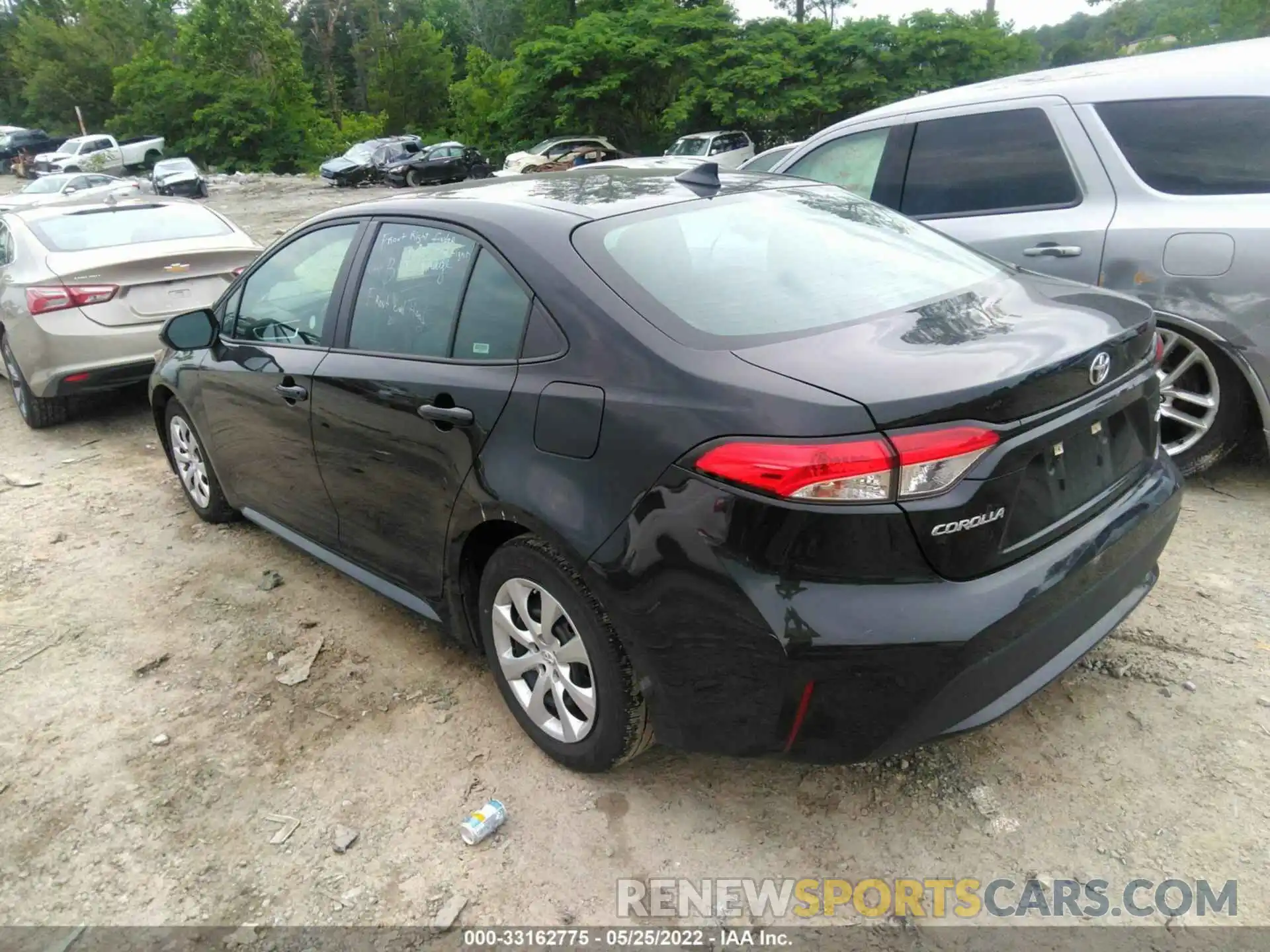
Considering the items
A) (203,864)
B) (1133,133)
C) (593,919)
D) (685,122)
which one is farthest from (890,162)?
(685,122)

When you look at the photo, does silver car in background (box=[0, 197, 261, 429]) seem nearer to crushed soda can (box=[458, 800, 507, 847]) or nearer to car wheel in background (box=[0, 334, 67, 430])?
car wheel in background (box=[0, 334, 67, 430])

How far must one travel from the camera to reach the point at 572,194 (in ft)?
9.71

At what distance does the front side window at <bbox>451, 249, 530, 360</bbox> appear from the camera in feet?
8.35

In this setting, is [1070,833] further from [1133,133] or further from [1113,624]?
[1133,133]

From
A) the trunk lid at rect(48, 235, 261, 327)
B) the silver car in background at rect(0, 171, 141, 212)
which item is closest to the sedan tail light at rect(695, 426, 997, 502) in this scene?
the trunk lid at rect(48, 235, 261, 327)

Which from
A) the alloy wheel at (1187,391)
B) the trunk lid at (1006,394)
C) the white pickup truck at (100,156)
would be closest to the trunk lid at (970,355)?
the trunk lid at (1006,394)

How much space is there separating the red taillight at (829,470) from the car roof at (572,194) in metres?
1.11

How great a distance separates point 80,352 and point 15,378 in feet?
3.53

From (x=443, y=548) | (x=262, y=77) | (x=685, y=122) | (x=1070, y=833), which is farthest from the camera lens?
(x=262, y=77)

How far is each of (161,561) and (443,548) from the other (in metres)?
2.25

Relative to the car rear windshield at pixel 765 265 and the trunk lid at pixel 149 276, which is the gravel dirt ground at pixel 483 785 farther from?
the trunk lid at pixel 149 276

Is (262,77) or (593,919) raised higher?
(262,77)

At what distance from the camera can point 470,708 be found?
10.0 feet

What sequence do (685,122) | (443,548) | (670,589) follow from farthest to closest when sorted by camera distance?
(685,122), (443,548), (670,589)
